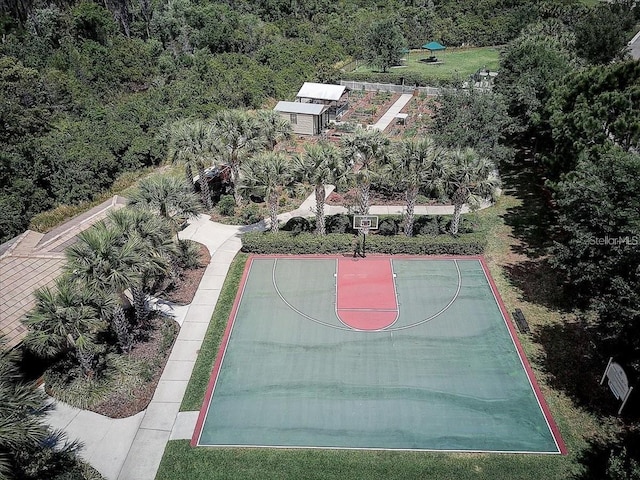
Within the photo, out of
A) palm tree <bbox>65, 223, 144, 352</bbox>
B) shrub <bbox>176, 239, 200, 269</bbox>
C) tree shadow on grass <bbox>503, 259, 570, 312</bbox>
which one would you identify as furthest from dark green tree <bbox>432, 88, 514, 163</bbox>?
palm tree <bbox>65, 223, 144, 352</bbox>

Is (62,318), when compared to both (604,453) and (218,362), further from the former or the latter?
(604,453)

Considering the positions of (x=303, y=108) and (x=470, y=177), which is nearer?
(x=470, y=177)

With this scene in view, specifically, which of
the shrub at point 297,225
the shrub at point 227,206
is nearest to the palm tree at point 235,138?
the shrub at point 227,206

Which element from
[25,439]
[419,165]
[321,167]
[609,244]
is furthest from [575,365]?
[25,439]

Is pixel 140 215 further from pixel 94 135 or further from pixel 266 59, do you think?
pixel 266 59

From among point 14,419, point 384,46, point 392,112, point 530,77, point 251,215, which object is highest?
point 530,77

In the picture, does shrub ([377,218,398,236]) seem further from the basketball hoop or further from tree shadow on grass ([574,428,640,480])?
tree shadow on grass ([574,428,640,480])
